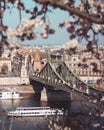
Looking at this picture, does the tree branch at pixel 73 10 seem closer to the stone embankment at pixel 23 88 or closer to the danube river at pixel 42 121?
the danube river at pixel 42 121

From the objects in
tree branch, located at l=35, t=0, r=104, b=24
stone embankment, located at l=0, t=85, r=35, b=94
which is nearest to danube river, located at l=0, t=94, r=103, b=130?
tree branch, located at l=35, t=0, r=104, b=24

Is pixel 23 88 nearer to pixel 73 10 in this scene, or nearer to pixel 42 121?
pixel 42 121

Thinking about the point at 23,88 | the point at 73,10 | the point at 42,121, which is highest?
the point at 73,10

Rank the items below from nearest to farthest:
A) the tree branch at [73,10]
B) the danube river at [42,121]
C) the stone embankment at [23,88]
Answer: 1. the tree branch at [73,10]
2. the danube river at [42,121]
3. the stone embankment at [23,88]

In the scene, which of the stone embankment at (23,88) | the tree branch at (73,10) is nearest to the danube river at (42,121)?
the tree branch at (73,10)

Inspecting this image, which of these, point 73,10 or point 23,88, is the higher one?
point 73,10

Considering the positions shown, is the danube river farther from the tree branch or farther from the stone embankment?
the stone embankment

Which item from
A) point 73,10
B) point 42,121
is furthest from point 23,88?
point 73,10

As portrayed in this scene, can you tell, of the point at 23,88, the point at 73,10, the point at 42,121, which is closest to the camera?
the point at 73,10

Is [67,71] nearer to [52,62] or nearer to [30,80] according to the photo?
[52,62]

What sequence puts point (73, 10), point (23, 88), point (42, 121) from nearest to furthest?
point (73, 10) < point (42, 121) < point (23, 88)

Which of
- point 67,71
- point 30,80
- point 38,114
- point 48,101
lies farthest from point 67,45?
point 30,80
